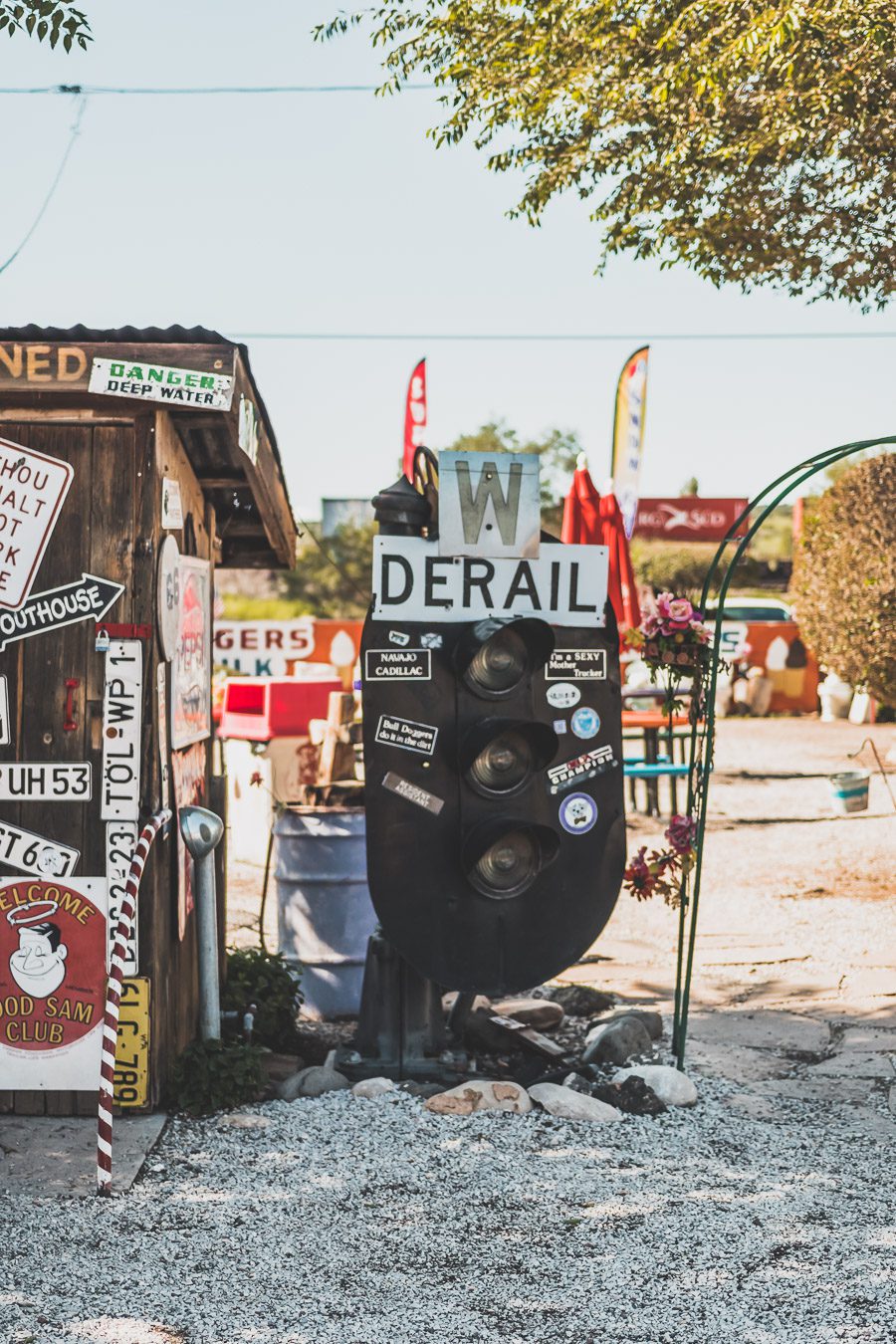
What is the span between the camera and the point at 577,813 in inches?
235

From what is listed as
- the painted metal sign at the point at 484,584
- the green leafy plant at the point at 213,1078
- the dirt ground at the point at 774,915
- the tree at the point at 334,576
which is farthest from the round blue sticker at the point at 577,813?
the tree at the point at 334,576

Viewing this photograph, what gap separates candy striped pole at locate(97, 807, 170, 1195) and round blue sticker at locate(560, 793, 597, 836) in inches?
73.2

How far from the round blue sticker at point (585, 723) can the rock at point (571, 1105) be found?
57.0 inches

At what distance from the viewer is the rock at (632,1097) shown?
5570 millimetres

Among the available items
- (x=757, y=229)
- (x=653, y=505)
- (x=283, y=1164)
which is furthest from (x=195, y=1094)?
(x=653, y=505)

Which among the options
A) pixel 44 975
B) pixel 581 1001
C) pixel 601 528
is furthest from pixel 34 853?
pixel 601 528

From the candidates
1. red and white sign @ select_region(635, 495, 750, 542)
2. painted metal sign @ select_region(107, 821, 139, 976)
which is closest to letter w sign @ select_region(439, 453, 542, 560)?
painted metal sign @ select_region(107, 821, 139, 976)

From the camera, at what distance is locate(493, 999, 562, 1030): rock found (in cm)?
685

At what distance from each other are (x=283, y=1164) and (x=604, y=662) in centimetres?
241

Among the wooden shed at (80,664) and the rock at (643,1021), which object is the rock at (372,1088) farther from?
the rock at (643,1021)

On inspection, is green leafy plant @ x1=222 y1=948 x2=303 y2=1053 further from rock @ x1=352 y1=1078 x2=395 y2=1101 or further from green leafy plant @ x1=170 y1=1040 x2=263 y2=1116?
rock @ x1=352 y1=1078 x2=395 y2=1101

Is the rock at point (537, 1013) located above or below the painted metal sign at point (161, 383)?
below

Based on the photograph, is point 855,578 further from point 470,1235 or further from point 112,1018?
point 112,1018

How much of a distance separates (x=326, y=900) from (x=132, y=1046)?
1898 mm
